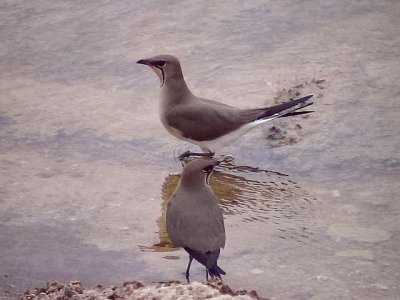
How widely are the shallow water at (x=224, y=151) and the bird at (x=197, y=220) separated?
0.67 ft

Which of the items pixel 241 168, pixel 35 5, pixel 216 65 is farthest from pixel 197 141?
pixel 35 5

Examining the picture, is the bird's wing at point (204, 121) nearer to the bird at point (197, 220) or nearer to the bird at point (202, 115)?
the bird at point (202, 115)

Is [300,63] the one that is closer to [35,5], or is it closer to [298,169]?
[298,169]

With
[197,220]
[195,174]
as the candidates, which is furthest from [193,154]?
[197,220]

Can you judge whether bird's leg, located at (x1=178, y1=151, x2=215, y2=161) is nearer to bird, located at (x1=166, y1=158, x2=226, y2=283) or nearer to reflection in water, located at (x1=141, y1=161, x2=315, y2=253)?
reflection in water, located at (x1=141, y1=161, x2=315, y2=253)

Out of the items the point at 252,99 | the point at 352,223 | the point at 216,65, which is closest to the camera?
the point at 352,223

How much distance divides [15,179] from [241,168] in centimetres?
148

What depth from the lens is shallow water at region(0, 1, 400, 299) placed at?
193 inches

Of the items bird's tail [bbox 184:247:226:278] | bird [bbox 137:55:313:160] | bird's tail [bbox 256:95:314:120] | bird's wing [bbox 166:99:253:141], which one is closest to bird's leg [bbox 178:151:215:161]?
bird [bbox 137:55:313:160]

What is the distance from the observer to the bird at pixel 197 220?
462 cm

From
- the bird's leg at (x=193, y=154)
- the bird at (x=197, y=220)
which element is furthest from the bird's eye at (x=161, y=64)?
the bird at (x=197, y=220)

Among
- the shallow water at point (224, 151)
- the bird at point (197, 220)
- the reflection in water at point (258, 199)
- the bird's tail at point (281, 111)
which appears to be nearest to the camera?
the bird at point (197, 220)

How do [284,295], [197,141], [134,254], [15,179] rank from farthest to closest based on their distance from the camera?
[197,141]
[15,179]
[134,254]
[284,295]

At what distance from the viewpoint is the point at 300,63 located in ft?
23.9
